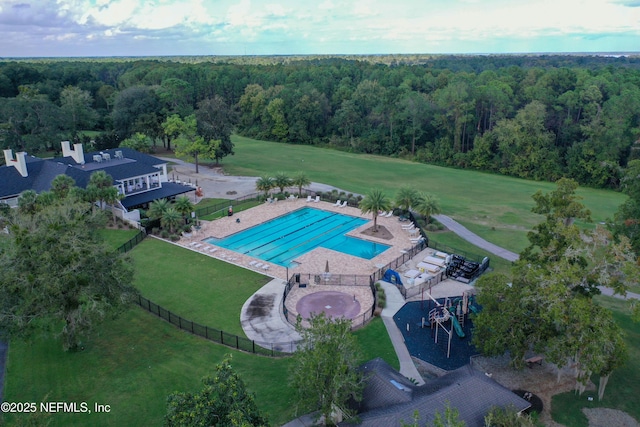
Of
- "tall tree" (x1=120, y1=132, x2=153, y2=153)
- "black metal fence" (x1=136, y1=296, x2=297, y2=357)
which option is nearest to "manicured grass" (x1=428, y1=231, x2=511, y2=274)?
"black metal fence" (x1=136, y1=296, x2=297, y2=357)

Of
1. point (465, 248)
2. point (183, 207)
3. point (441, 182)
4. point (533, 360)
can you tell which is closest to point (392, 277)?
point (465, 248)

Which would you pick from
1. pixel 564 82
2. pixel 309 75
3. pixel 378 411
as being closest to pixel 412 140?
pixel 564 82

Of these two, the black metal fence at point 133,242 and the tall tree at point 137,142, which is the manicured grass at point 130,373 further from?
the tall tree at point 137,142

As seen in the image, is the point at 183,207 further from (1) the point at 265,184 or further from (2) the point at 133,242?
(1) the point at 265,184

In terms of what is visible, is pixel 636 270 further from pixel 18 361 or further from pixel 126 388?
pixel 18 361

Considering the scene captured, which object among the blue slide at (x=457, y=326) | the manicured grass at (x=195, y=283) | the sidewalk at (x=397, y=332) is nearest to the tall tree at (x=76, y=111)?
the manicured grass at (x=195, y=283)

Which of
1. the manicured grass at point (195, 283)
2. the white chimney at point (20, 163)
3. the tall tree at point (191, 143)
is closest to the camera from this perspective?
the manicured grass at point (195, 283)
